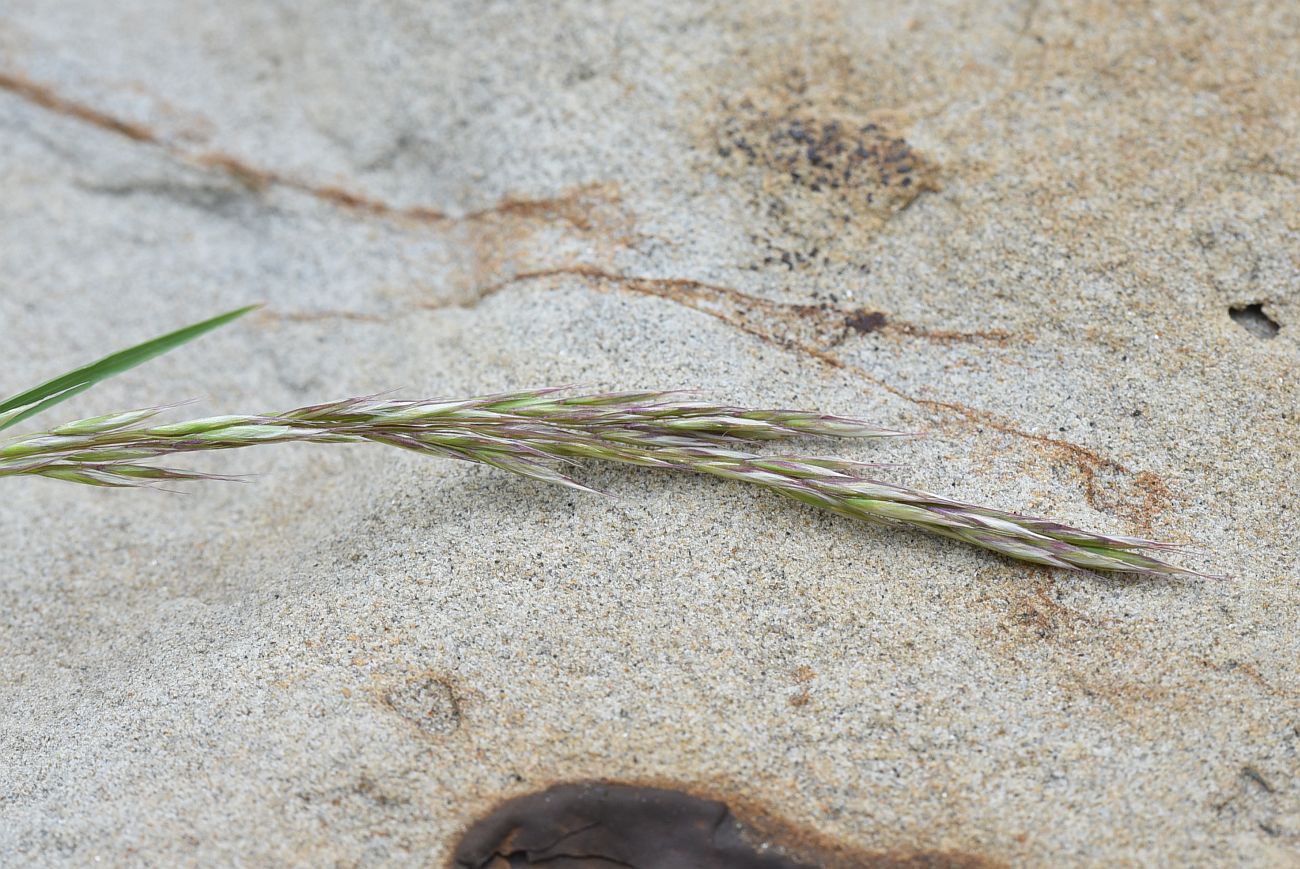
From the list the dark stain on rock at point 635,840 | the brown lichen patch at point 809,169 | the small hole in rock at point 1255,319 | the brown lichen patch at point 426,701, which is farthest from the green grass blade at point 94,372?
the small hole in rock at point 1255,319

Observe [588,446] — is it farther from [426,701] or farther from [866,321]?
[866,321]

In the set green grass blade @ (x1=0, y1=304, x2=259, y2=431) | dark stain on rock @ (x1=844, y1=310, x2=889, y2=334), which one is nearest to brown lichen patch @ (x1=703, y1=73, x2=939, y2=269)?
dark stain on rock @ (x1=844, y1=310, x2=889, y2=334)

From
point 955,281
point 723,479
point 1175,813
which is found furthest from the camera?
point 955,281

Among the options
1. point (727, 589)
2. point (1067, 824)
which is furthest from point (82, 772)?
point (1067, 824)

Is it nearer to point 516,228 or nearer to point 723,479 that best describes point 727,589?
point 723,479

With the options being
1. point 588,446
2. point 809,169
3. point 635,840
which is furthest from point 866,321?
point 635,840

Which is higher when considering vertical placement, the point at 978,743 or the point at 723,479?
the point at 723,479

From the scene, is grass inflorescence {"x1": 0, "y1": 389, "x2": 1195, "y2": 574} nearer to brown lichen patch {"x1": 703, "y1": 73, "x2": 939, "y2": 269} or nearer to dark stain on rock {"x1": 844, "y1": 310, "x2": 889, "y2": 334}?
dark stain on rock {"x1": 844, "y1": 310, "x2": 889, "y2": 334}

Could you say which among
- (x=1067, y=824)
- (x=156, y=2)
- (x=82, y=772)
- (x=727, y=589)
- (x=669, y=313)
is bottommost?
(x=82, y=772)
